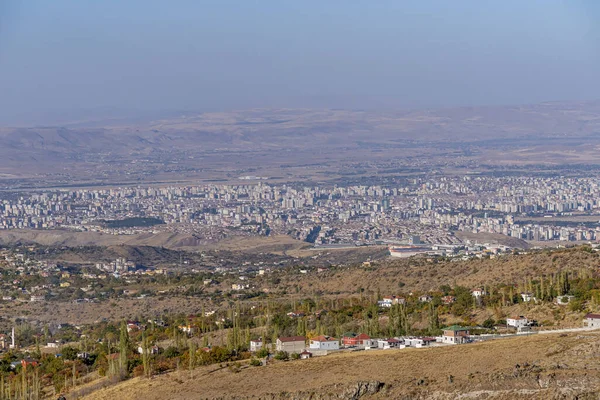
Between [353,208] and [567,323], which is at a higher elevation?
[567,323]

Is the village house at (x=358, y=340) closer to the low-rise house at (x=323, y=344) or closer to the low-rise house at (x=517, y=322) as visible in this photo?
the low-rise house at (x=323, y=344)

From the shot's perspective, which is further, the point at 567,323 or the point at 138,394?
the point at 567,323

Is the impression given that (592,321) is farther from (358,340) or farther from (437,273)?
(437,273)

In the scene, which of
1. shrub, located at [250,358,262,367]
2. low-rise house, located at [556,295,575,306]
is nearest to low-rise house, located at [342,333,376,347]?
shrub, located at [250,358,262,367]

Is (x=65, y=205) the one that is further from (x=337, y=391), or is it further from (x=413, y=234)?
(x=337, y=391)

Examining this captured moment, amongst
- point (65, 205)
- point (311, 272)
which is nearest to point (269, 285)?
point (311, 272)

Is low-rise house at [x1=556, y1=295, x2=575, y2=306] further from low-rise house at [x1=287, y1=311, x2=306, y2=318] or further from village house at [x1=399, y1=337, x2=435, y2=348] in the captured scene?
low-rise house at [x1=287, y1=311, x2=306, y2=318]

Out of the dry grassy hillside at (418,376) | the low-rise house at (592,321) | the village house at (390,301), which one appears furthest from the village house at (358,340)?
the village house at (390,301)
